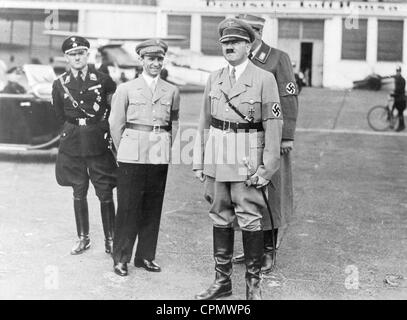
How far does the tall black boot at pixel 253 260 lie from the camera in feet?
12.1

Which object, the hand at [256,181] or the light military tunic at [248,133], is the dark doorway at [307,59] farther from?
the hand at [256,181]

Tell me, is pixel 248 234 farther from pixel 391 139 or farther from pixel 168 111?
pixel 391 139

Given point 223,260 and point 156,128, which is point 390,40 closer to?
point 156,128

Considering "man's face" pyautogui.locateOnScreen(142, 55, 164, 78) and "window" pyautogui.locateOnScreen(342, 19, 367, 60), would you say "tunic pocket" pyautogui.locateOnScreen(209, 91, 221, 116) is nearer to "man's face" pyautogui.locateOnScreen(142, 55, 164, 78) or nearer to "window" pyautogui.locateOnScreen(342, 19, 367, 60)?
"man's face" pyautogui.locateOnScreen(142, 55, 164, 78)

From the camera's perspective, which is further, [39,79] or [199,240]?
[39,79]

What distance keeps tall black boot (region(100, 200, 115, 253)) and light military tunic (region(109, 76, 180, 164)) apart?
59cm

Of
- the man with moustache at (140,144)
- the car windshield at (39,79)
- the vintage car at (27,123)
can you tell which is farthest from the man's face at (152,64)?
the car windshield at (39,79)

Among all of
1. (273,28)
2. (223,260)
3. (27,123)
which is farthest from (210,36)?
(223,260)

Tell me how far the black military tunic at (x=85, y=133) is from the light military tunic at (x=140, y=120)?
0.41 m

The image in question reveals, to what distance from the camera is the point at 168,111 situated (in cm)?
429

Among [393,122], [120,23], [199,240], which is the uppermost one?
[120,23]

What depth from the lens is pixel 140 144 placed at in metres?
4.19

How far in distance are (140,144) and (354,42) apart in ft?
79.5

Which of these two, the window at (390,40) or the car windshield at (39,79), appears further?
the window at (390,40)
